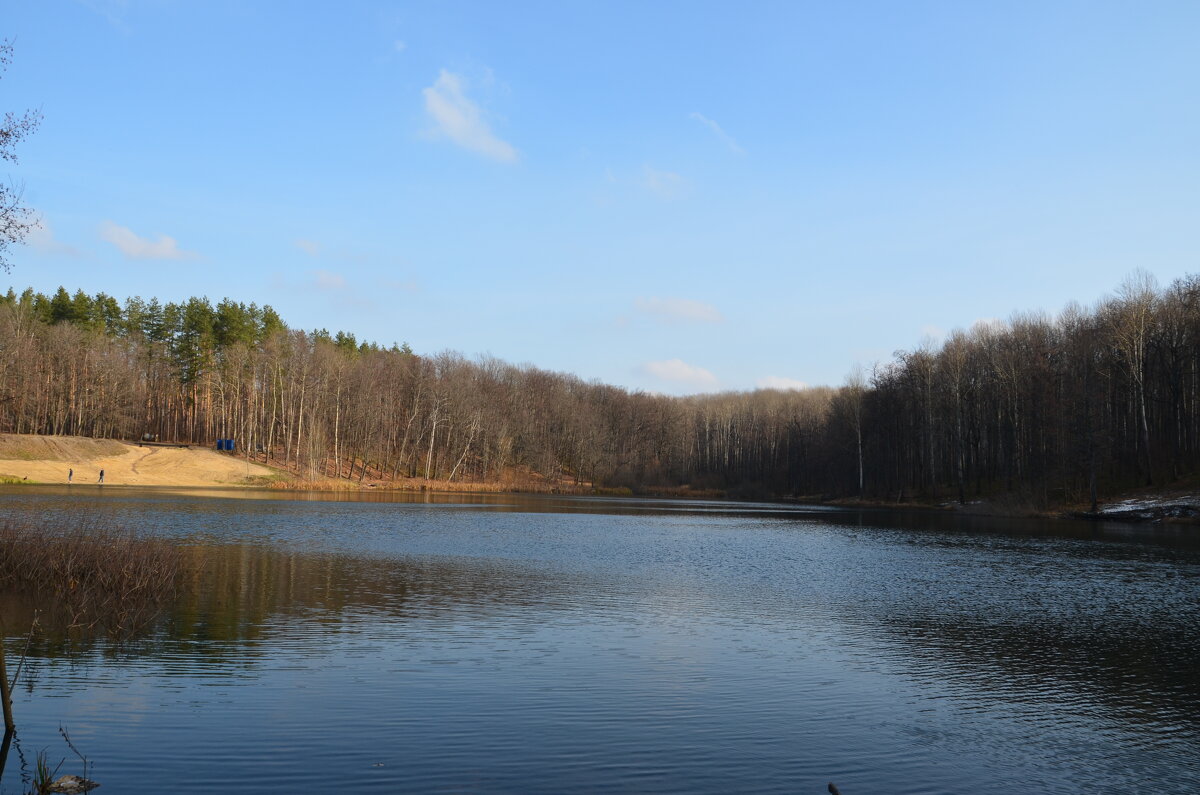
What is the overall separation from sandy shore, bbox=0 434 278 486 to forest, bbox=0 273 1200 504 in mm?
5695

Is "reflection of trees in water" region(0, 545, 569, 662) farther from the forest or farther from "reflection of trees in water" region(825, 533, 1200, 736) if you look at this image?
the forest

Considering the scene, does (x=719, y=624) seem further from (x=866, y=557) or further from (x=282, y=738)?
(x=866, y=557)

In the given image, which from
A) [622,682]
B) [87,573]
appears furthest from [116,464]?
[622,682]

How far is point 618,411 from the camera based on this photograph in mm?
146875

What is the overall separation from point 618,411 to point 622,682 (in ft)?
437

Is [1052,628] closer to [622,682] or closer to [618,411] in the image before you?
[622,682]

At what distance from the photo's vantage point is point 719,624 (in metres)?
19.5

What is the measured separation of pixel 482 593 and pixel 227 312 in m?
94.7

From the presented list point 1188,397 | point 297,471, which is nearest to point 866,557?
point 1188,397

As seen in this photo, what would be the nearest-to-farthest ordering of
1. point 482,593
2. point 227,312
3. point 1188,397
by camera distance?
point 482,593, point 1188,397, point 227,312

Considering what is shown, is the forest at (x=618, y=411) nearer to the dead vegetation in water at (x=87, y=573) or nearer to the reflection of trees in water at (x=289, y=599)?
the reflection of trees in water at (x=289, y=599)

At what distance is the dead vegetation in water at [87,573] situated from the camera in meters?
17.6

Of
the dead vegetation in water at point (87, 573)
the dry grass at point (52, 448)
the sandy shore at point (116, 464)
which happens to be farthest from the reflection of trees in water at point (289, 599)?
the dry grass at point (52, 448)

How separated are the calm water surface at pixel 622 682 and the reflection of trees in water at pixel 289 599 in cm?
13
